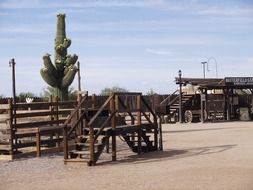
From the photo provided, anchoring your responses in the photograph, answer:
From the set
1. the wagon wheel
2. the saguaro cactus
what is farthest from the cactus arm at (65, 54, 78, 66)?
the wagon wheel

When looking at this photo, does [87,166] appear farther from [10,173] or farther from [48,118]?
[48,118]

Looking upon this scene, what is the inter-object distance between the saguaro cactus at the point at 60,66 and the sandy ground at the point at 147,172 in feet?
48.1

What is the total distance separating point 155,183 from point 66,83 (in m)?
21.4

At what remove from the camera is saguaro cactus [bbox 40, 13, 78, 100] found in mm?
29781

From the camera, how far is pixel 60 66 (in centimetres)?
3031

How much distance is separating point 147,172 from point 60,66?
1986 cm

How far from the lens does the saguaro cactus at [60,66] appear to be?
2978cm

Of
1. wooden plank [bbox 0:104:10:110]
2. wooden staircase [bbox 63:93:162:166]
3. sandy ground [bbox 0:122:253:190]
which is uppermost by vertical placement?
wooden plank [bbox 0:104:10:110]

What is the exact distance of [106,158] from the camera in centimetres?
1459

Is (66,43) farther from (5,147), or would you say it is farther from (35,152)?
(5,147)

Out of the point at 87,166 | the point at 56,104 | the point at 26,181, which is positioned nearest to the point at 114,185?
the point at 26,181

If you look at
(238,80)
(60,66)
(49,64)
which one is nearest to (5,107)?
(49,64)

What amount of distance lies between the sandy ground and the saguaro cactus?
48.1 ft

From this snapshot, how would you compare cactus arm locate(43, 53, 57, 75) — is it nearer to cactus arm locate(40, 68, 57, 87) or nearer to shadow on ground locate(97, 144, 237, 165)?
cactus arm locate(40, 68, 57, 87)
